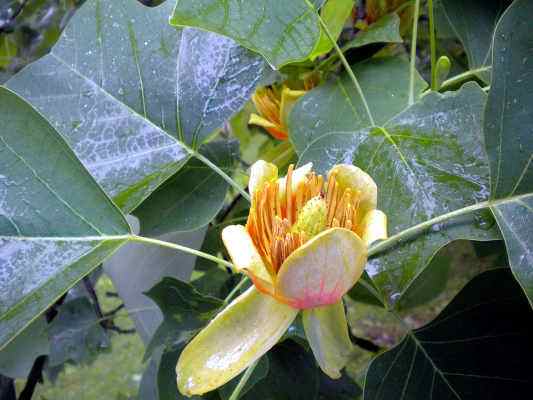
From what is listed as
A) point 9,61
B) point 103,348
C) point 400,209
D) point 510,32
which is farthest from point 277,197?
point 9,61

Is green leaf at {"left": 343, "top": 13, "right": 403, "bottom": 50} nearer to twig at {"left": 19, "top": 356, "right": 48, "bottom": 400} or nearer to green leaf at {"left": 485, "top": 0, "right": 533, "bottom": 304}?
green leaf at {"left": 485, "top": 0, "right": 533, "bottom": 304}

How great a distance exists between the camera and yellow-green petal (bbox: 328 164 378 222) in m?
0.54

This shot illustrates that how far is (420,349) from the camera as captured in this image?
0.66 m

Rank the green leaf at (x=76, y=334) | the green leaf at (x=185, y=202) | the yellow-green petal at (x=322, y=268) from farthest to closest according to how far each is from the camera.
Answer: the green leaf at (x=76, y=334)
the green leaf at (x=185, y=202)
the yellow-green petal at (x=322, y=268)

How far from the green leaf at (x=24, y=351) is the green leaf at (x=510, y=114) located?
28.7 inches

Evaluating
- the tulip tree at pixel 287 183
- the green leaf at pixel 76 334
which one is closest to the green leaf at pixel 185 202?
the tulip tree at pixel 287 183

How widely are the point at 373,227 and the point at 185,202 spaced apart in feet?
1.18

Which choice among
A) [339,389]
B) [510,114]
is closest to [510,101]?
[510,114]

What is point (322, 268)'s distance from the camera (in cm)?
46

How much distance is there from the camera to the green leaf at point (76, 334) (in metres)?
1.13

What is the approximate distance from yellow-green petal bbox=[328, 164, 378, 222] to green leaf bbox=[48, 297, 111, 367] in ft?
2.64

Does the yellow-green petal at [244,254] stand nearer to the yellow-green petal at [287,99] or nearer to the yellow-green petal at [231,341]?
the yellow-green petal at [231,341]

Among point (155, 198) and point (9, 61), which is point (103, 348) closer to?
point (155, 198)

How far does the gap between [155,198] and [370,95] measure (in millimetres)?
315
